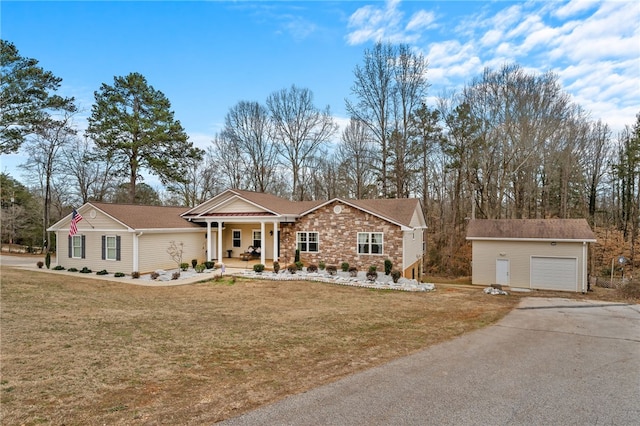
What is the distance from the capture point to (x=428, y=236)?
29172 millimetres

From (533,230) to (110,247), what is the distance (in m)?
22.3

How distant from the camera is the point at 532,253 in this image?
18.5m

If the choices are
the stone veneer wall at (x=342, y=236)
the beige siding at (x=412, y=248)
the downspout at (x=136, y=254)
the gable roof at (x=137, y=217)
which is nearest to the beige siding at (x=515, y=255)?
the beige siding at (x=412, y=248)

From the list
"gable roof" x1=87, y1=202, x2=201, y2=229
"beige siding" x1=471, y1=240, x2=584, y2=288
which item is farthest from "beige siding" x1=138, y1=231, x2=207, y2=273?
"beige siding" x1=471, y1=240, x2=584, y2=288

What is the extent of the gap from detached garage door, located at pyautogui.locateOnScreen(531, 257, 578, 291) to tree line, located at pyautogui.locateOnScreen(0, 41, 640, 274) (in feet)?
23.5

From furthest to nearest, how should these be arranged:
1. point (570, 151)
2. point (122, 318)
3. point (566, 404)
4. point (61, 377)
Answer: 1. point (570, 151)
2. point (122, 318)
3. point (61, 377)
4. point (566, 404)

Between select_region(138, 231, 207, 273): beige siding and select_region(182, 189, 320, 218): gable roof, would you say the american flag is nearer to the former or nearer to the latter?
select_region(138, 231, 207, 273): beige siding

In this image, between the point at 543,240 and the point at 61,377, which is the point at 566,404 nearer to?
the point at 61,377

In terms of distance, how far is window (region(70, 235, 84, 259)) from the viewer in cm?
1953

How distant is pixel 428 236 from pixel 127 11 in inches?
969

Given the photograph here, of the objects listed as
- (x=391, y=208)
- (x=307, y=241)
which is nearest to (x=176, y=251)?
(x=307, y=241)

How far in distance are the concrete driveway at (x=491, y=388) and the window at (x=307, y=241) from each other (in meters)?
12.0

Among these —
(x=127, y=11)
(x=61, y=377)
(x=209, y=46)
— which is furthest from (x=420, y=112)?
(x=61, y=377)

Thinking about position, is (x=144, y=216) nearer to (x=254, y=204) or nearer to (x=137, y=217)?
(x=137, y=217)
